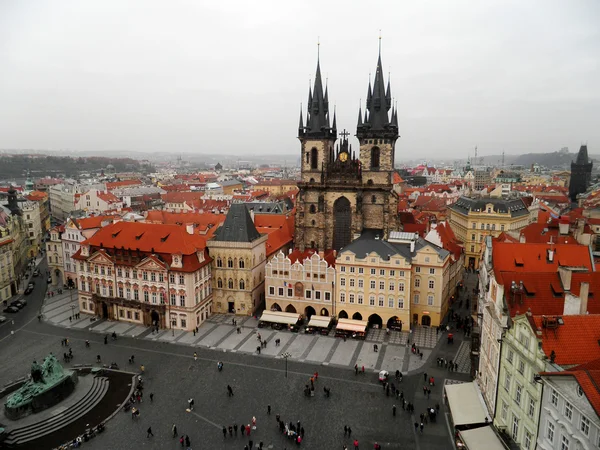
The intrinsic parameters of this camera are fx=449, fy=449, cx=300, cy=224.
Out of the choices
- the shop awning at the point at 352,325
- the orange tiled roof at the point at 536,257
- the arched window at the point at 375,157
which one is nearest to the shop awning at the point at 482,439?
the orange tiled roof at the point at 536,257

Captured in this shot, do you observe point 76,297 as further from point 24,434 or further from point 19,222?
point 24,434

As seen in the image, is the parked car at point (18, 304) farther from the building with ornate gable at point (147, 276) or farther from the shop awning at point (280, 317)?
the shop awning at point (280, 317)

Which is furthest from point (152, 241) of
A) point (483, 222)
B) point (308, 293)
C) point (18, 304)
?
point (483, 222)

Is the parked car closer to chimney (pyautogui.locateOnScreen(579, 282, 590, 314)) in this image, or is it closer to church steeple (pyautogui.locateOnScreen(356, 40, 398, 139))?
church steeple (pyautogui.locateOnScreen(356, 40, 398, 139))

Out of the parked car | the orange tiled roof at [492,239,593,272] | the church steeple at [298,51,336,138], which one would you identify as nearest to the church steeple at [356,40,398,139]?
the church steeple at [298,51,336,138]

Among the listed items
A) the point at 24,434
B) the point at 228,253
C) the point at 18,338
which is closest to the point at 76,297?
the point at 18,338

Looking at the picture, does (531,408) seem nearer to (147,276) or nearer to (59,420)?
(59,420)
